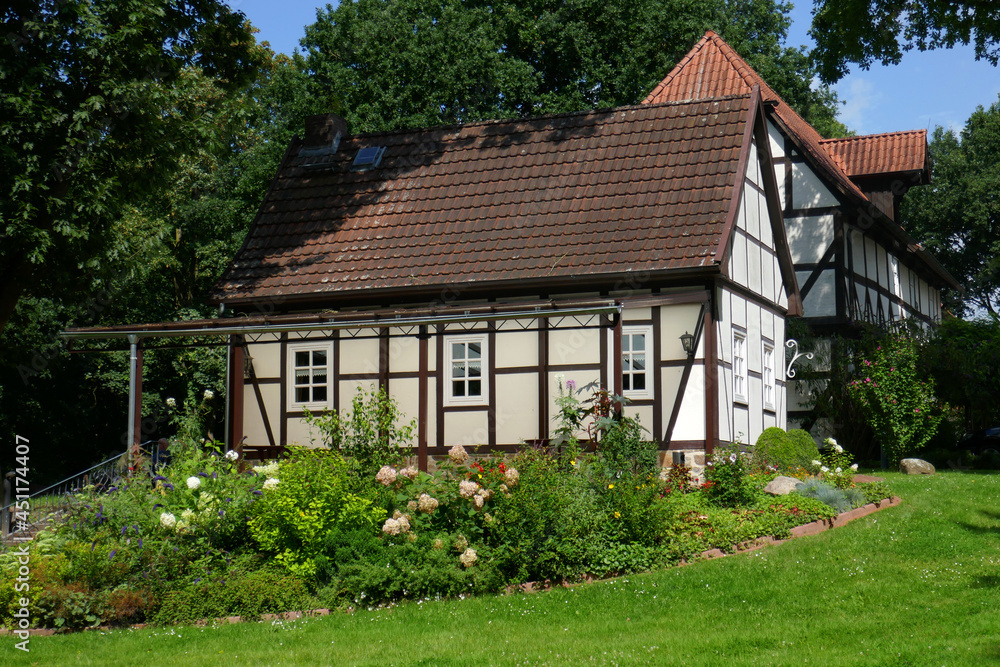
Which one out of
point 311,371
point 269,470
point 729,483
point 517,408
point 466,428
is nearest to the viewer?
point 269,470

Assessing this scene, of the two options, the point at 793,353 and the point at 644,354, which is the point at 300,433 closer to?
the point at 644,354

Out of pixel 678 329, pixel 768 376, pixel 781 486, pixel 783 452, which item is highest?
pixel 678 329

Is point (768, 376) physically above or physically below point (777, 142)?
below

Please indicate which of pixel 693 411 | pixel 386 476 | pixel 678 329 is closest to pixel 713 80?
pixel 678 329

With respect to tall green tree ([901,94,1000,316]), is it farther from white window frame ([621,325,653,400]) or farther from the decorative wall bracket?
white window frame ([621,325,653,400])

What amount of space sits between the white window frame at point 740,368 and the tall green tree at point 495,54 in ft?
42.5

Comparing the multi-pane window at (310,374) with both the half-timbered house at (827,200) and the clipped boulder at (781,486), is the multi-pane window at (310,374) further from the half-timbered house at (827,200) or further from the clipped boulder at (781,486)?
the half-timbered house at (827,200)

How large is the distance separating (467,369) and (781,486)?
6126 millimetres

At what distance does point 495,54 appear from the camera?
29.9 m

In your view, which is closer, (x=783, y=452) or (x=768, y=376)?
(x=783, y=452)

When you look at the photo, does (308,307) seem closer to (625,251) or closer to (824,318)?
(625,251)

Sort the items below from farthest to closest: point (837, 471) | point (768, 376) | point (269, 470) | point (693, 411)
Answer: point (768, 376) < point (693, 411) < point (837, 471) < point (269, 470)

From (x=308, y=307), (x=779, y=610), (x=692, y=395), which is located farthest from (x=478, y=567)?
(x=308, y=307)

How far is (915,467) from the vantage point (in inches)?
828
